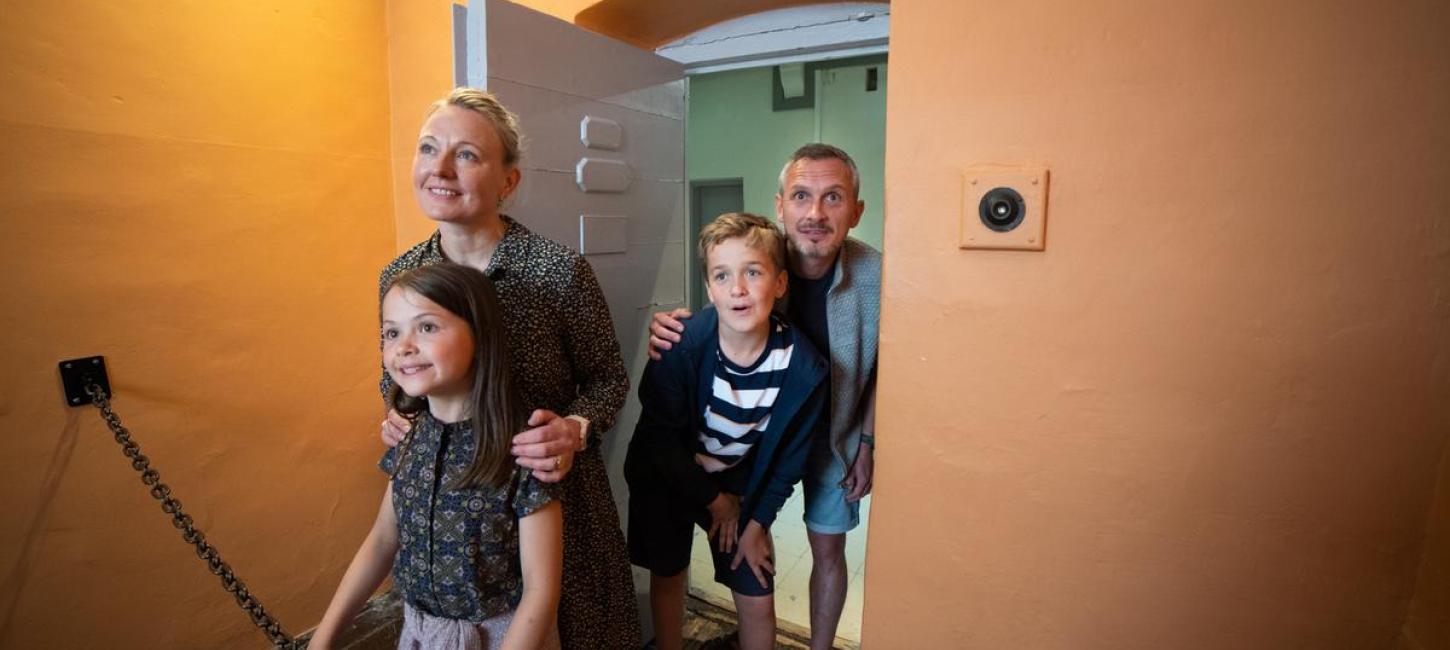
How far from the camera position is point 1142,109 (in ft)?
3.28

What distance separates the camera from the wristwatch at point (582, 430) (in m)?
1.29

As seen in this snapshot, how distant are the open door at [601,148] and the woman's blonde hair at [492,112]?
29 cm

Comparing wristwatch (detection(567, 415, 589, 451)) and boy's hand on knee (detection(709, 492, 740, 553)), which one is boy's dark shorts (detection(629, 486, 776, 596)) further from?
wristwatch (detection(567, 415, 589, 451))

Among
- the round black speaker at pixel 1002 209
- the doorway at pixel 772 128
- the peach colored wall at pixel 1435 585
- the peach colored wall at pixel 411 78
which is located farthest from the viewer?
the doorway at pixel 772 128

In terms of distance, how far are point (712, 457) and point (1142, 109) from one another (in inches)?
45.2

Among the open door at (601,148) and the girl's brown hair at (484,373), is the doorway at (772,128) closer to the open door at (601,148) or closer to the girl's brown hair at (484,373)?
the open door at (601,148)

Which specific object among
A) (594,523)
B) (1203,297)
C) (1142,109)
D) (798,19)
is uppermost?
(798,19)

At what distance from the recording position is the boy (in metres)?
1.51

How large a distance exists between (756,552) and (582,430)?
0.64 metres

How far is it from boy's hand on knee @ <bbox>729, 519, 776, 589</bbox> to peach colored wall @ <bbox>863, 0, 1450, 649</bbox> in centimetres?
52

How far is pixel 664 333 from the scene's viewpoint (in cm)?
165

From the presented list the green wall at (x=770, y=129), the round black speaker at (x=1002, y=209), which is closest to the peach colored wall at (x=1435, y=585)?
the round black speaker at (x=1002, y=209)

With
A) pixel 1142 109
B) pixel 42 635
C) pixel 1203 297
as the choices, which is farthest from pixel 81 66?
pixel 1203 297

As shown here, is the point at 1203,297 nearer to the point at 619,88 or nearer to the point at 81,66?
the point at 619,88
